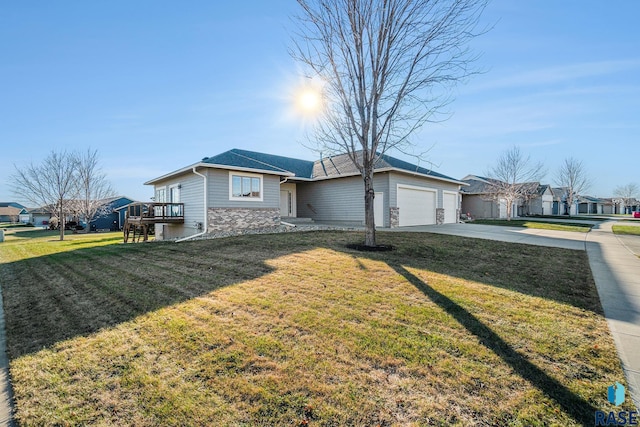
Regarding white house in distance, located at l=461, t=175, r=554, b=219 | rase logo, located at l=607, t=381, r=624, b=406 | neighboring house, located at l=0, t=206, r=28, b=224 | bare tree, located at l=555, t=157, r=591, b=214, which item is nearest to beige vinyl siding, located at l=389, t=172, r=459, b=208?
white house in distance, located at l=461, t=175, r=554, b=219

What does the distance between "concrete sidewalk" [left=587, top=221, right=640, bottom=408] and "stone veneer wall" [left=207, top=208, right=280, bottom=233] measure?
12613 mm

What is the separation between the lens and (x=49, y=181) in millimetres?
20469

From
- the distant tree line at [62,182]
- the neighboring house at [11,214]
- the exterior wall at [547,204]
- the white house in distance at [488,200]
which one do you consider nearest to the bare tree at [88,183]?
the distant tree line at [62,182]

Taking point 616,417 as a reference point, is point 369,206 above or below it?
above

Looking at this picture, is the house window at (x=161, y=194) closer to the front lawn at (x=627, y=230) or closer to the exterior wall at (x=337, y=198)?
the exterior wall at (x=337, y=198)

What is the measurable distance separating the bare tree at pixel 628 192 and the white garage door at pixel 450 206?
60.1m

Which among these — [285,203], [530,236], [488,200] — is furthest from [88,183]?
[488,200]

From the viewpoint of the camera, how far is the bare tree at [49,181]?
20.4m

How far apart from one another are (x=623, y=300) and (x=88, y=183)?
111 feet

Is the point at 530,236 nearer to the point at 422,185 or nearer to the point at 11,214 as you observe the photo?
the point at 422,185

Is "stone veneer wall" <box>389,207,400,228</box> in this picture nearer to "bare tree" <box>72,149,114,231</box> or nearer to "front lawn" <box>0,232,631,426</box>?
"front lawn" <box>0,232,631,426</box>

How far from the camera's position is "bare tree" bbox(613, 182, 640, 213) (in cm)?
5566

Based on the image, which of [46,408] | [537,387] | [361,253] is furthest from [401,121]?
[46,408]

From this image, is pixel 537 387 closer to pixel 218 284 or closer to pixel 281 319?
pixel 281 319
